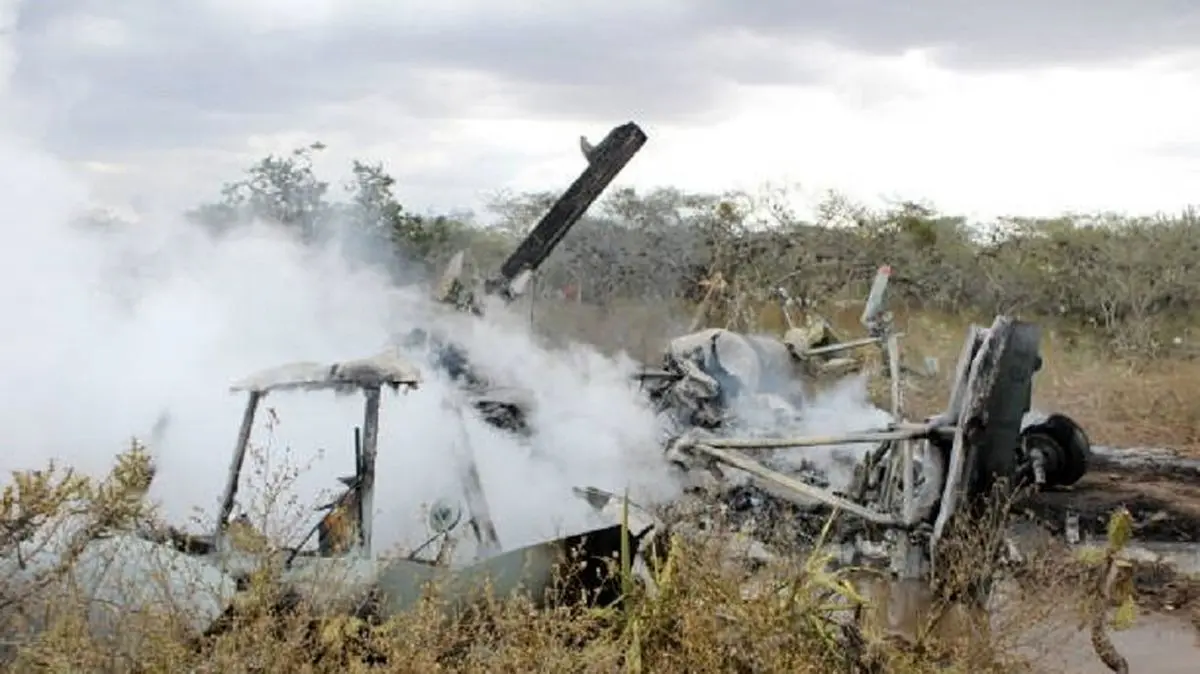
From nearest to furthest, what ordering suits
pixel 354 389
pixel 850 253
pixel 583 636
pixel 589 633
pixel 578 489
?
pixel 583 636 < pixel 589 633 < pixel 354 389 < pixel 578 489 < pixel 850 253

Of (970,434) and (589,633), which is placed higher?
(970,434)

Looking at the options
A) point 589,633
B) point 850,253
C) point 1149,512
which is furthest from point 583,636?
point 850,253

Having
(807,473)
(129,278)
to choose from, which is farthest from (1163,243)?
(129,278)

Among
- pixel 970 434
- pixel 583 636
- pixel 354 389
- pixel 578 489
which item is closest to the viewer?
pixel 583 636

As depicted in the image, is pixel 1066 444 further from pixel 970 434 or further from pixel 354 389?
pixel 354 389

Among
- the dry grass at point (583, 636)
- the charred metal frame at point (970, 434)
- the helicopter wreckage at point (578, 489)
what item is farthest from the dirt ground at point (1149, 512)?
the dry grass at point (583, 636)

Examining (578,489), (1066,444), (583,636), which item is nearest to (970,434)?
(578,489)

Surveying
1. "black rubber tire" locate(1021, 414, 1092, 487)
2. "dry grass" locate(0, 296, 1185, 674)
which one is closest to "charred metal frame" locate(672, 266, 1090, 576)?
"dry grass" locate(0, 296, 1185, 674)

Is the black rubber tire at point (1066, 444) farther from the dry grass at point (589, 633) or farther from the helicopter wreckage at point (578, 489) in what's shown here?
the dry grass at point (589, 633)

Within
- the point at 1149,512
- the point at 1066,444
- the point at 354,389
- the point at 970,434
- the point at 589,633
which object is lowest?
the point at 1149,512

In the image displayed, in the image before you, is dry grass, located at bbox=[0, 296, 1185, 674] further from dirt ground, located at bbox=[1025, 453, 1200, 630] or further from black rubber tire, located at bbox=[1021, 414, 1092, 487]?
black rubber tire, located at bbox=[1021, 414, 1092, 487]

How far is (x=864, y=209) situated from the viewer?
3117 centimetres

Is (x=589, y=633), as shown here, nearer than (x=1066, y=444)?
Yes

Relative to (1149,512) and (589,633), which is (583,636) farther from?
(1149,512)
